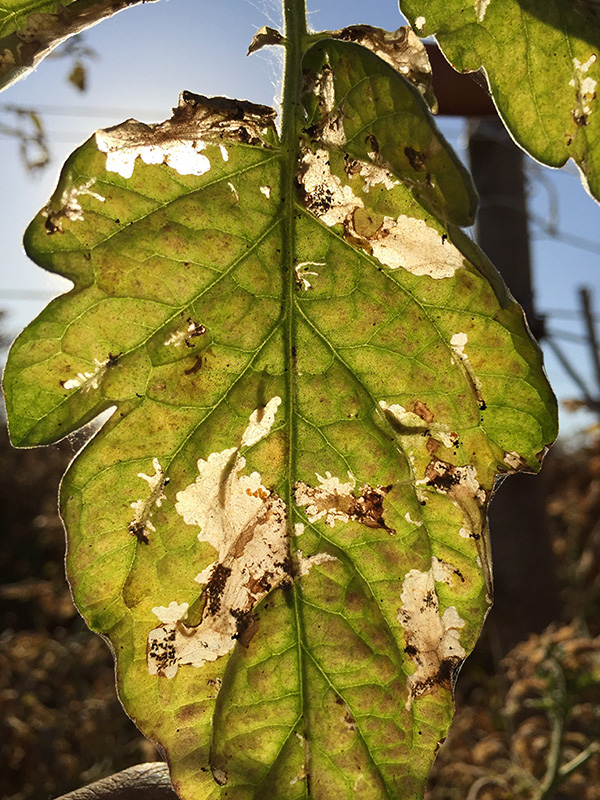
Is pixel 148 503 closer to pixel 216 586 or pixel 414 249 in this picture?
pixel 216 586

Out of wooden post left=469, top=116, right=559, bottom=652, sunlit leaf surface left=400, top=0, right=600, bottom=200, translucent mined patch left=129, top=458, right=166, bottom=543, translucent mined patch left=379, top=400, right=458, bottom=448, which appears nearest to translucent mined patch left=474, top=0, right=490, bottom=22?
sunlit leaf surface left=400, top=0, right=600, bottom=200

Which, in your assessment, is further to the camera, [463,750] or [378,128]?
[463,750]

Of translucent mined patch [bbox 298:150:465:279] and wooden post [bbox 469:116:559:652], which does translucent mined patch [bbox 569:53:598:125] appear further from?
wooden post [bbox 469:116:559:652]

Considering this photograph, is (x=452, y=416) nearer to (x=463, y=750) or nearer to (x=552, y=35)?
(x=552, y=35)

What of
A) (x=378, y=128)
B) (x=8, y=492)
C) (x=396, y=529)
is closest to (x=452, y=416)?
(x=396, y=529)

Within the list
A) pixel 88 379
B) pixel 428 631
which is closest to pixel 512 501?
pixel 428 631

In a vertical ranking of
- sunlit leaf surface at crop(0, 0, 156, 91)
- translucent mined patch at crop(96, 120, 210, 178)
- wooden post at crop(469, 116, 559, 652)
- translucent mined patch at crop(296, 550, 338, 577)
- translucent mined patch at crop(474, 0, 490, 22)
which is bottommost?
wooden post at crop(469, 116, 559, 652)
